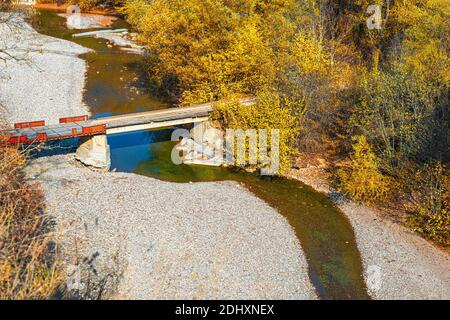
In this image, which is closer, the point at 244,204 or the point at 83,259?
the point at 83,259

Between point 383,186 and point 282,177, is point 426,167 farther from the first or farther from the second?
point 282,177

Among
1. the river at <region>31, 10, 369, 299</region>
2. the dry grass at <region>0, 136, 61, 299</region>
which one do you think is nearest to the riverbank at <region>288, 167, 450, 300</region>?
the river at <region>31, 10, 369, 299</region>

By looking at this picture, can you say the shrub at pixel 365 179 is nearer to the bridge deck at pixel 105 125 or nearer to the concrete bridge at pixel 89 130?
the bridge deck at pixel 105 125

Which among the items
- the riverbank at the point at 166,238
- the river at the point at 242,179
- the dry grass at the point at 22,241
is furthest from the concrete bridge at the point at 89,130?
the river at the point at 242,179

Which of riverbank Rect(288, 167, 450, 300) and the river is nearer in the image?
riverbank Rect(288, 167, 450, 300)

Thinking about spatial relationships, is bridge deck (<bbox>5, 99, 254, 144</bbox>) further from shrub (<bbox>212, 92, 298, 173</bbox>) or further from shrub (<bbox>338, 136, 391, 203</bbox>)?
shrub (<bbox>338, 136, 391, 203</bbox>)
